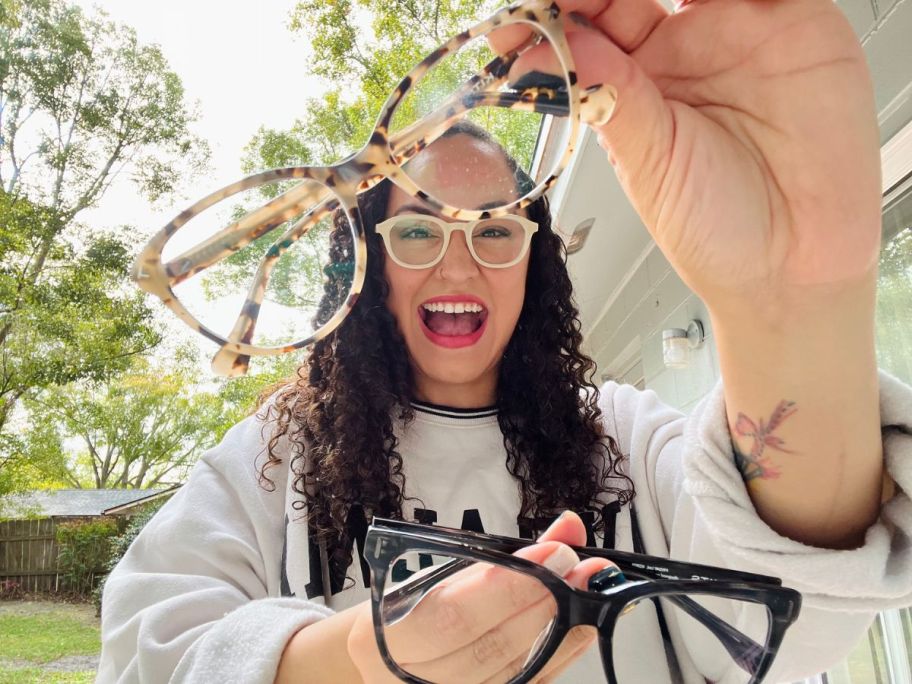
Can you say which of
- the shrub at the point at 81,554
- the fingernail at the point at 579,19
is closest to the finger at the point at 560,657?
the fingernail at the point at 579,19

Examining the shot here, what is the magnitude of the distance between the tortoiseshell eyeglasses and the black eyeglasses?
200mm

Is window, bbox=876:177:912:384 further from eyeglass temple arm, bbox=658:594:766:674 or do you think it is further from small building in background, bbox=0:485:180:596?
small building in background, bbox=0:485:180:596

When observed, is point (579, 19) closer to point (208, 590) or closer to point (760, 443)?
point (760, 443)

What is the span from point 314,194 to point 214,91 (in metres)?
11.9

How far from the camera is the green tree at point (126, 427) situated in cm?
902

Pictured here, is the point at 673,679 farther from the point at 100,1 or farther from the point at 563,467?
the point at 100,1

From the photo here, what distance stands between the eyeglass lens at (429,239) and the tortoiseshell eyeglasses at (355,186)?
251 millimetres

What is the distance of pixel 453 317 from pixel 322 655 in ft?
1.65

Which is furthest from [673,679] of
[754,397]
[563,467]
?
[754,397]

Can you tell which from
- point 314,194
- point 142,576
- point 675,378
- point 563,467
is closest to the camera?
point 314,194

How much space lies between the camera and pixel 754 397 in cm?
55

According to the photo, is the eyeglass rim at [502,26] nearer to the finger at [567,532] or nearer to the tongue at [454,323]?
the finger at [567,532]

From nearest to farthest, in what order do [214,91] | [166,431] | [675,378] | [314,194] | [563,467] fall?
[314,194] → [563,467] → [675,378] → [214,91] → [166,431]

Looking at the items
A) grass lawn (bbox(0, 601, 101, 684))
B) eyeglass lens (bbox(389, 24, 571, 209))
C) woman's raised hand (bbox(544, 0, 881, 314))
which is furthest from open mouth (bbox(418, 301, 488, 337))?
grass lawn (bbox(0, 601, 101, 684))
